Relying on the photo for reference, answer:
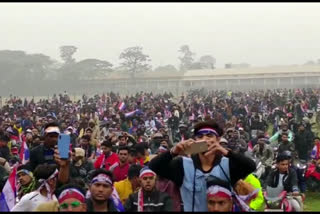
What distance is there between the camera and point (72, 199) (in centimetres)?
420

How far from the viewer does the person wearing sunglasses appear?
4.10 metres

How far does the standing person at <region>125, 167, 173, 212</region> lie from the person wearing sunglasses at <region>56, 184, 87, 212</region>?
0.68m

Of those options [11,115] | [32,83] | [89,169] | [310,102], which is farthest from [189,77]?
[89,169]

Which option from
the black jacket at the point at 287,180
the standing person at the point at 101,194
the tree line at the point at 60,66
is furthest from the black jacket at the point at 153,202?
the tree line at the point at 60,66

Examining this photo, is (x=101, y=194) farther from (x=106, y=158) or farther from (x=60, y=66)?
(x=60, y=66)

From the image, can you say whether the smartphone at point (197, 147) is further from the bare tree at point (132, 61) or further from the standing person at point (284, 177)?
the bare tree at point (132, 61)

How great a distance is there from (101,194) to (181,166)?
94 cm

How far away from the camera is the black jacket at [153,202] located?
4531 mm

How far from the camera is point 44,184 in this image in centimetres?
498

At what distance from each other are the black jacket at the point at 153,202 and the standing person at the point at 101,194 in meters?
0.41

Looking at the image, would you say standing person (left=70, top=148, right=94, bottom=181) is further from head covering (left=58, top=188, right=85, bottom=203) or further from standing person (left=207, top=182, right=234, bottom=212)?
standing person (left=207, top=182, right=234, bottom=212)

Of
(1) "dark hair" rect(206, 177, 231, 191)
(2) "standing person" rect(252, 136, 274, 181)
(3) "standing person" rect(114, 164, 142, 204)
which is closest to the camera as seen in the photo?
(1) "dark hair" rect(206, 177, 231, 191)

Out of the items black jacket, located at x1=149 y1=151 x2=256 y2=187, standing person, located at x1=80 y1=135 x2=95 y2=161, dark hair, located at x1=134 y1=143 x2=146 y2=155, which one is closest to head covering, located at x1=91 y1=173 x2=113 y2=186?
black jacket, located at x1=149 y1=151 x2=256 y2=187

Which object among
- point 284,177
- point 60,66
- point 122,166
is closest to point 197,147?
point 122,166
